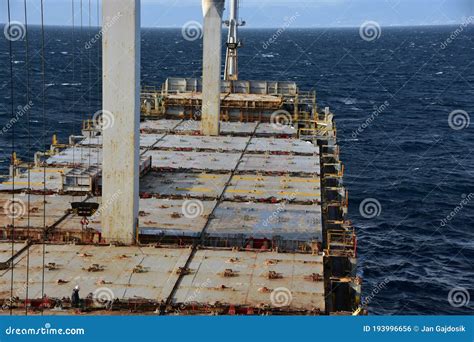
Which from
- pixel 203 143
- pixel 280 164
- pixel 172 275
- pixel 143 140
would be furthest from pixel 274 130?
pixel 172 275

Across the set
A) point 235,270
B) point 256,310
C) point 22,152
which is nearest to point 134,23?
point 235,270

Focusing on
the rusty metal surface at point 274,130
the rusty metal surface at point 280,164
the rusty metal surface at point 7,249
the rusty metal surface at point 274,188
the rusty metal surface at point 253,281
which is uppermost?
the rusty metal surface at point 274,130

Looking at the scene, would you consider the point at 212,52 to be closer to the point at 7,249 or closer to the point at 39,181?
the point at 39,181

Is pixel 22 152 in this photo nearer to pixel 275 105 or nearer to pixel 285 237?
pixel 275 105

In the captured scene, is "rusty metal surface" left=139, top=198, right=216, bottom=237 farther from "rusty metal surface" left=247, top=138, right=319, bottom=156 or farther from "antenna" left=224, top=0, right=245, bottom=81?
"antenna" left=224, top=0, right=245, bottom=81

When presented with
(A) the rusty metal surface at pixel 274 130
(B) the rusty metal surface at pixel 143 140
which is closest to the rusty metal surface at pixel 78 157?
(B) the rusty metal surface at pixel 143 140

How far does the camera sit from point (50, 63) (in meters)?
190

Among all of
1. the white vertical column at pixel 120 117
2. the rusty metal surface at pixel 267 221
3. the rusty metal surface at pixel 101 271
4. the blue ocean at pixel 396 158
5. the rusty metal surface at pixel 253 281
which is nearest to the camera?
the rusty metal surface at pixel 253 281

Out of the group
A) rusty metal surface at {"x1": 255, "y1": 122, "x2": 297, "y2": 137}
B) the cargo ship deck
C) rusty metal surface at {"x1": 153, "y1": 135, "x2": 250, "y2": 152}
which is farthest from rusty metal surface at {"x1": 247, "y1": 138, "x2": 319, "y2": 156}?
rusty metal surface at {"x1": 255, "y1": 122, "x2": 297, "y2": 137}

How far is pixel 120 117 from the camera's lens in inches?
1147

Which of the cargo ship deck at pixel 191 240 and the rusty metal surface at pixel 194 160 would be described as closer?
the cargo ship deck at pixel 191 240

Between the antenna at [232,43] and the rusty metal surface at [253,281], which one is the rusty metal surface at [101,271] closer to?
the rusty metal surface at [253,281]

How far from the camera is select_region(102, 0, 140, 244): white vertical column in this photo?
1128 inches

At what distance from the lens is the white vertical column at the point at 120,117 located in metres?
28.6
